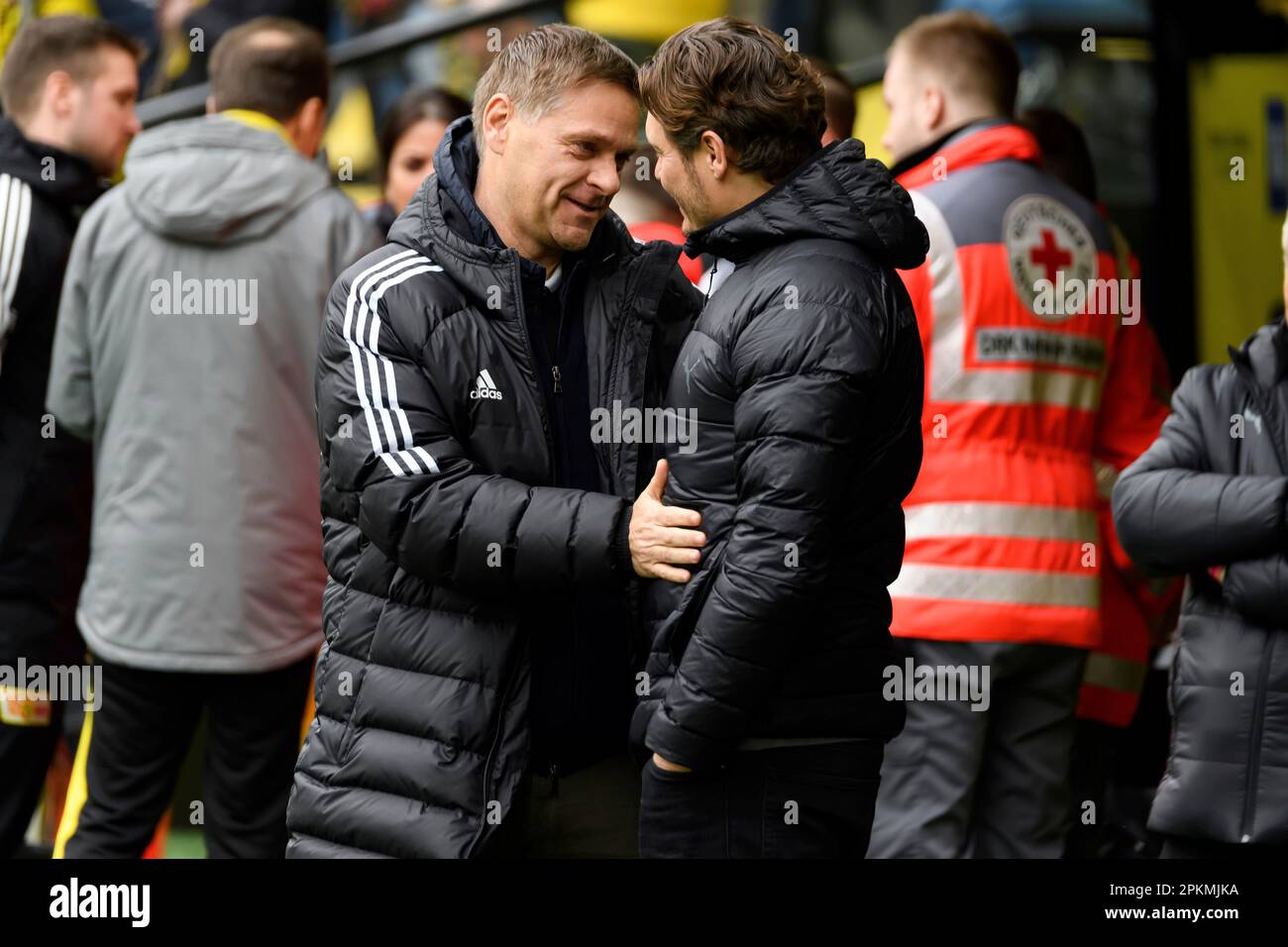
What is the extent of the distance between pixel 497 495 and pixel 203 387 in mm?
1786

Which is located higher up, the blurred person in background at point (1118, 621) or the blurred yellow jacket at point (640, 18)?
the blurred yellow jacket at point (640, 18)

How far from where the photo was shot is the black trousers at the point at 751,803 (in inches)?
120

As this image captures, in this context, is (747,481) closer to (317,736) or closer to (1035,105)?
(317,736)

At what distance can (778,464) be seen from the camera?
9.59 ft

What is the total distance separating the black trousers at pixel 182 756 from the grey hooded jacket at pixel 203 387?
0.09m

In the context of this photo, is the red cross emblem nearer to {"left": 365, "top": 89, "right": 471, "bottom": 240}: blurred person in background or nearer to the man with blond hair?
the man with blond hair

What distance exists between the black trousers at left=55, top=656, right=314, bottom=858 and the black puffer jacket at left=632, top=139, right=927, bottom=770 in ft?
6.02

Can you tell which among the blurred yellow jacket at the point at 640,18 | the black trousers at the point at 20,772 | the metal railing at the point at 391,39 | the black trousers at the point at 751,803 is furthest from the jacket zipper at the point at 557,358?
the metal railing at the point at 391,39

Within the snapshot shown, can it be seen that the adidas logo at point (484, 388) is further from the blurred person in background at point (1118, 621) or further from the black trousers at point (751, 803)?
the blurred person in background at point (1118, 621)

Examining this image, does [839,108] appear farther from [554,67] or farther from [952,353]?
[554,67]

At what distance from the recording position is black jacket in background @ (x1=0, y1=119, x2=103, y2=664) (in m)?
4.86

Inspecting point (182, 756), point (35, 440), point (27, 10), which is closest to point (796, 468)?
point (182, 756)
